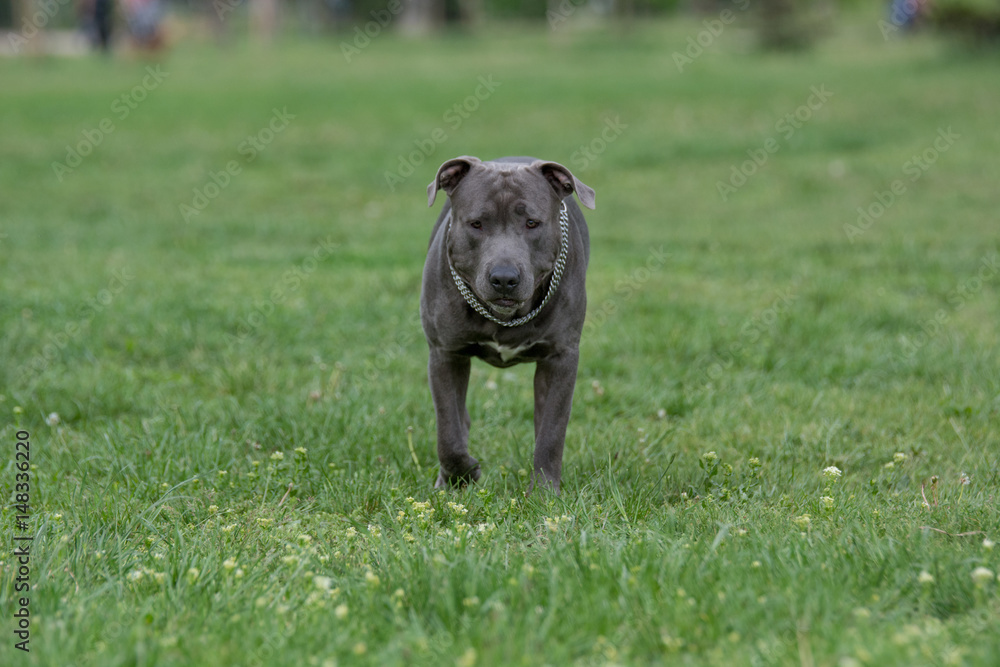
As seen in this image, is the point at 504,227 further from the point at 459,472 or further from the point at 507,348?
the point at 459,472

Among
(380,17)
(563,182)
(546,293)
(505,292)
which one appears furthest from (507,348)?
(380,17)

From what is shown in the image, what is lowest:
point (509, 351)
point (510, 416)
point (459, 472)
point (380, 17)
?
point (380, 17)

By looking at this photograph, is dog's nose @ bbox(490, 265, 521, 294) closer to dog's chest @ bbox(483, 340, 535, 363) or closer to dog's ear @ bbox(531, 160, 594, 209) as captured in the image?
dog's chest @ bbox(483, 340, 535, 363)

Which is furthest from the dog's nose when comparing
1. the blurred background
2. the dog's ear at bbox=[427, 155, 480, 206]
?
the blurred background

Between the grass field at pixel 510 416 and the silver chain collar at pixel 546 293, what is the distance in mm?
697

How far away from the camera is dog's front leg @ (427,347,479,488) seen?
4328mm

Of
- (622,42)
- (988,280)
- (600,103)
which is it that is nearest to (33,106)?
(600,103)

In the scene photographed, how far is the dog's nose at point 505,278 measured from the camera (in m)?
3.81

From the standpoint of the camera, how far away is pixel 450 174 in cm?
430

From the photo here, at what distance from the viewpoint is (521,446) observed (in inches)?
191

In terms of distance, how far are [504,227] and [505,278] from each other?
0.32 meters

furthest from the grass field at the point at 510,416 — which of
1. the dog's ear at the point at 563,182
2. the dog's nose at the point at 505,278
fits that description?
the dog's ear at the point at 563,182

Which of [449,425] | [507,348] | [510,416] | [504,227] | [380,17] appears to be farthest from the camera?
[380,17]

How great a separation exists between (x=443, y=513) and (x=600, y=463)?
0.93 meters
